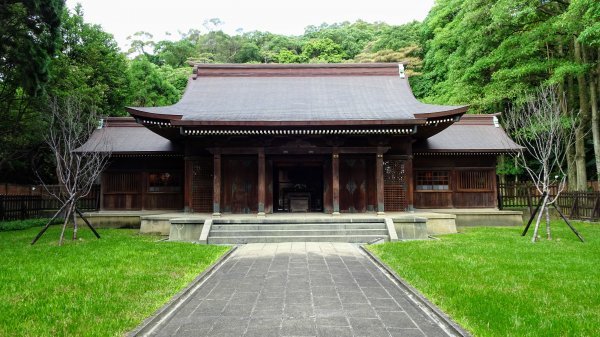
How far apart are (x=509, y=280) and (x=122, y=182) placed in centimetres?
1638

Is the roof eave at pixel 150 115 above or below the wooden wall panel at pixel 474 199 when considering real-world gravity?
above

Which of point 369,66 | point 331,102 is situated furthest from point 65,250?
point 369,66

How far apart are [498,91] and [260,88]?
501 inches

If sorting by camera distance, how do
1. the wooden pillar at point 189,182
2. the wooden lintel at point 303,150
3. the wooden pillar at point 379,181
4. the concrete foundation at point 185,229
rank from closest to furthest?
the concrete foundation at point 185,229, the wooden pillar at point 379,181, the wooden lintel at point 303,150, the wooden pillar at point 189,182

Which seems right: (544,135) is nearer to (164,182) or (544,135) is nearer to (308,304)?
(308,304)

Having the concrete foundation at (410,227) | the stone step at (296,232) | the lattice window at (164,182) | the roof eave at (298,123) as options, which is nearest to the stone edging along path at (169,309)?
the stone step at (296,232)

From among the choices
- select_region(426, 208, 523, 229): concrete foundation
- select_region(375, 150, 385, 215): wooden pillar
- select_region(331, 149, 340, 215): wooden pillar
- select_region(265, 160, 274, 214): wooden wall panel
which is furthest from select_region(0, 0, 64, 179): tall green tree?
select_region(426, 208, 523, 229): concrete foundation

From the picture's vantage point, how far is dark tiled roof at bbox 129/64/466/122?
14.4m

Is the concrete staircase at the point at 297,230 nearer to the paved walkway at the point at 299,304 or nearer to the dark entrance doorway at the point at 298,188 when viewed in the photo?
the paved walkway at the point at 299,304

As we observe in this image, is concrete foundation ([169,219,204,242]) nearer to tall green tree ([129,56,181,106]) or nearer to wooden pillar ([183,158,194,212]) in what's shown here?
wooden pillar ([183,158,194,212])

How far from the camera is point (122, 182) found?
59.3 ft

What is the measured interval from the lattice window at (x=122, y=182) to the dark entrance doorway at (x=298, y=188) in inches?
251

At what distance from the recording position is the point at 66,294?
240 inches

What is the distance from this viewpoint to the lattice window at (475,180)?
17.7 meters
